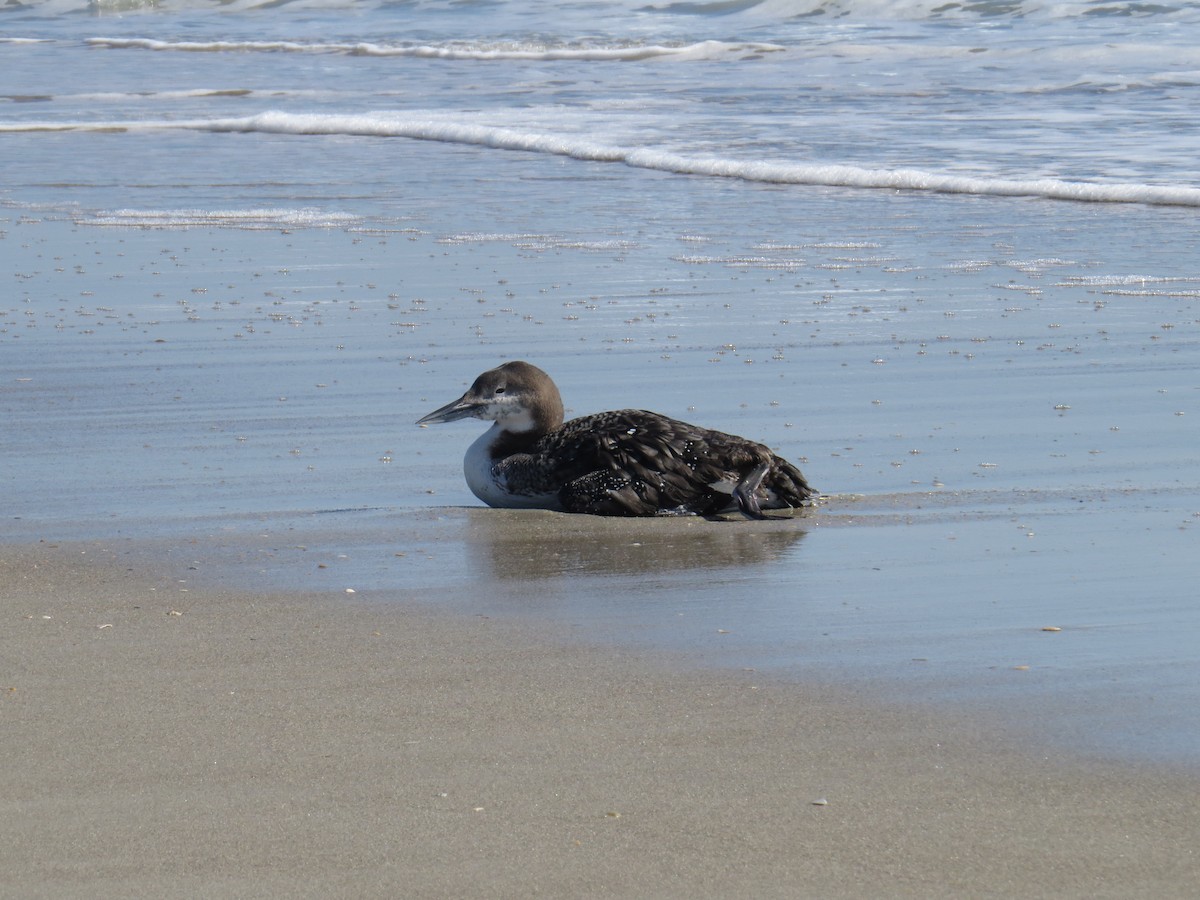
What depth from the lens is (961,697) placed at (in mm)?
4438

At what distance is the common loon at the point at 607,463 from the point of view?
6664 millimetres

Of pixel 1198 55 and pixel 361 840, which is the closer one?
pixel 361 840

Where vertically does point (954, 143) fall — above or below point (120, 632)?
below

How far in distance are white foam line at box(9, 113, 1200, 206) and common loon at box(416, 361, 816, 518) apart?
8876 mm

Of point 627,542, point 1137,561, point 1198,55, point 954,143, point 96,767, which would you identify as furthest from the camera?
point 1198,55

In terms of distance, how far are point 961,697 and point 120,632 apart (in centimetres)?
223

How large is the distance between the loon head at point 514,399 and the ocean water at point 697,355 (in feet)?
1.20

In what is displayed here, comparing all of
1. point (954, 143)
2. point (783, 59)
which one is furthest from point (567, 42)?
point (954, 143)

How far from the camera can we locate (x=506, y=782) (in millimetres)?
3895

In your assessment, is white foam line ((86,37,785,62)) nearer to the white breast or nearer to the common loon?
the common loon

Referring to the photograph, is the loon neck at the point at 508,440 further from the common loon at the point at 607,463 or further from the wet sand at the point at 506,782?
the wet sand at the point at 506,782

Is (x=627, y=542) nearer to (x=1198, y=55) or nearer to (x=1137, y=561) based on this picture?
(x=1137, y=561)

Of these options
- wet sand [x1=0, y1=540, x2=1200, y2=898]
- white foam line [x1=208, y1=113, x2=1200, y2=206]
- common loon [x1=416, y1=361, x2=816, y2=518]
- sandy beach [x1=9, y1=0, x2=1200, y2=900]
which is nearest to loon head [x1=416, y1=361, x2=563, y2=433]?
common loon [x1=416, y1=361, x2=816, y2=518]

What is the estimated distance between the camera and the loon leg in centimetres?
654
